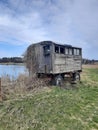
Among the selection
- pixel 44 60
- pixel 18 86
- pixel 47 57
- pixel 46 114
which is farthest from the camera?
pixel 44 60

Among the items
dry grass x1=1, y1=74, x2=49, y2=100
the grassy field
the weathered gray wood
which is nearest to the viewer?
the grassy field

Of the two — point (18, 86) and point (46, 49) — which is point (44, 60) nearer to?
point (46, 49)

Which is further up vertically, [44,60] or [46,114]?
[44,60]

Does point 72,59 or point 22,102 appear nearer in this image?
point 22,102

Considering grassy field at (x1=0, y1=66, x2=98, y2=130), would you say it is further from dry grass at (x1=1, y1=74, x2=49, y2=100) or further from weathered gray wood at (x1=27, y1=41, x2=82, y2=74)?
weathered gray wood at (x1=27, y1=41, x2=82, y2=74)

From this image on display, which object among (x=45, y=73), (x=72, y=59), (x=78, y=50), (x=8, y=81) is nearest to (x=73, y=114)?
(x=8, y=81)

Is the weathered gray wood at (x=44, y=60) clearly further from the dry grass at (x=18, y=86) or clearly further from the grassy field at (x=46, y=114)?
the grassy field at (x=46, y=114)

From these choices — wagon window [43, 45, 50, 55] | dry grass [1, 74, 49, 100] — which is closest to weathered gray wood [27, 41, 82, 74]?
wagon window [43, 45, 50, 55]

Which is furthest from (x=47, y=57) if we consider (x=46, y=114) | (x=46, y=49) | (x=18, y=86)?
(x=46, y=114)

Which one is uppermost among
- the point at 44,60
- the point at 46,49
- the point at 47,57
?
the point at 46,49

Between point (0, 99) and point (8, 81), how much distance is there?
150cm

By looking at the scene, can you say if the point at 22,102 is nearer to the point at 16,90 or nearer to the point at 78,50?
the point at 16,90

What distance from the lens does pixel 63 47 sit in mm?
13555

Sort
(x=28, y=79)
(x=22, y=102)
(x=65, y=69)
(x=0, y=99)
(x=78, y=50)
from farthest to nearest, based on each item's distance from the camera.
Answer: (x=78, y=50) → (x=65, y=69) → (x=28, y=79) → (x=0, y=99) → (x=22, y=102)
